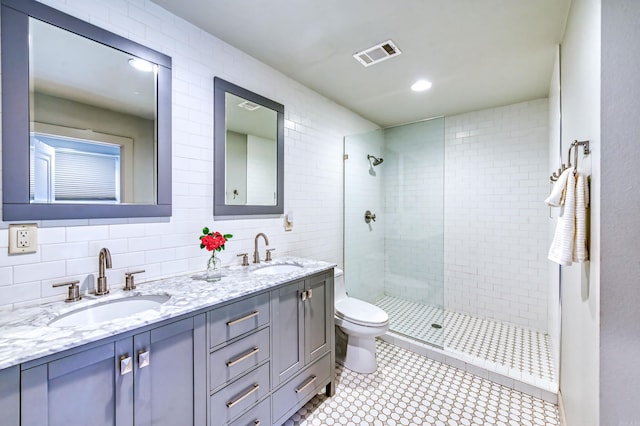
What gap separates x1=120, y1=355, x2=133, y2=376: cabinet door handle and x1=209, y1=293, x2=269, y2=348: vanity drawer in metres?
0.31

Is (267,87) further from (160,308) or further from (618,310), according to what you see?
(618,310)

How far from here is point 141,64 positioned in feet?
4.89

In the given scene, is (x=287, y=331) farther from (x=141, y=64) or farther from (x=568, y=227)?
(x=141, y=64)

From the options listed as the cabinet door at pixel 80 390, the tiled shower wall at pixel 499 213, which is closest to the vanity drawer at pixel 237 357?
the cabinet door at pixel 80 390

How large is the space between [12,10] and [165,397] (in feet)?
5.52

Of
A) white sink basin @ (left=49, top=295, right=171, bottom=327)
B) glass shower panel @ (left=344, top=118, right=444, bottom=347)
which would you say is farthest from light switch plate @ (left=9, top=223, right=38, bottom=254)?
glass shower panel @ (left=344, top=118, right=444, bottom=347)

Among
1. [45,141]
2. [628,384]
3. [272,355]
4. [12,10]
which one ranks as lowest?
[272,355]

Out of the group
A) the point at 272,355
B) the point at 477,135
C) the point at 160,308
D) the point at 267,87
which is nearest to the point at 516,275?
the point at 477,135

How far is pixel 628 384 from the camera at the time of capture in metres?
0.85

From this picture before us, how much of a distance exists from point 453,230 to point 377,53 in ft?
7.47

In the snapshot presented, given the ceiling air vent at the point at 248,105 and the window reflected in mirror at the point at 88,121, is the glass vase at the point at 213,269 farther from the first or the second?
the ceiling air vent at the point at 248,105

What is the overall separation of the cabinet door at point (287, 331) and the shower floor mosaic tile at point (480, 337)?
58.7 inches

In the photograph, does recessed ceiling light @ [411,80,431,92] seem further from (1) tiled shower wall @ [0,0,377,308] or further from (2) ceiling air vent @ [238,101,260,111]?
(2) ceiling air vent @ [238,101,260,111]

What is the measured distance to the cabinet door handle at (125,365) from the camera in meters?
0.96
